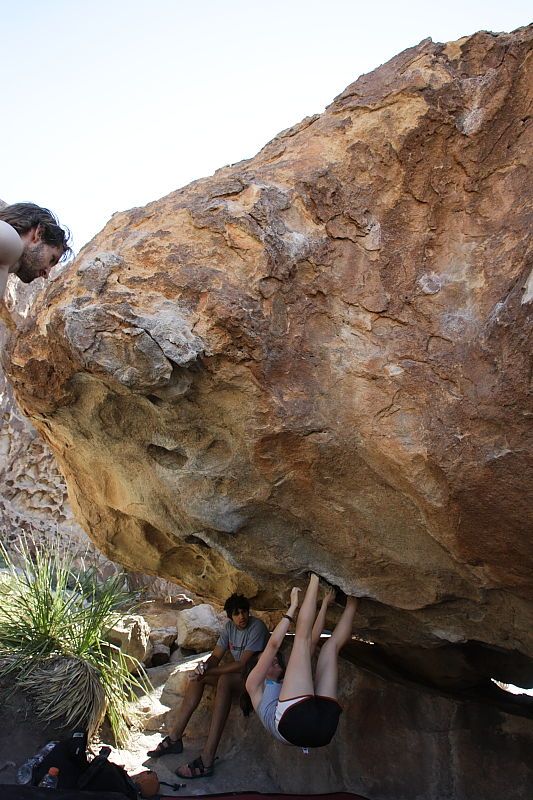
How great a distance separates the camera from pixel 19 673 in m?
4.71

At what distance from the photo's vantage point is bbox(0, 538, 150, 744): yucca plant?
181 inches

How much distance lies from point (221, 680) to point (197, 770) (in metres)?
0.52

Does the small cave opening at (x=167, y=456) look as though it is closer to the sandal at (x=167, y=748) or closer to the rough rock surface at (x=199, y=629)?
the sandal at (x=167, y=748)

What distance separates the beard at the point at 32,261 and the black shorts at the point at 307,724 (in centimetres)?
208

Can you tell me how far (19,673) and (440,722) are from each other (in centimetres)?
268

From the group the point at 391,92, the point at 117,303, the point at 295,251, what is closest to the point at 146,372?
the point at 117,303

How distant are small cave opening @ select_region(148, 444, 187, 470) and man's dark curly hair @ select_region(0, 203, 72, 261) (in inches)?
35.8

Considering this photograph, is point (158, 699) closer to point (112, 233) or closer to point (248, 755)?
point (248, 755)

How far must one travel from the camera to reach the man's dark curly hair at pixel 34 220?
2.48m

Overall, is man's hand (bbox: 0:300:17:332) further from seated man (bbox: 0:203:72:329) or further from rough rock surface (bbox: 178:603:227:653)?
rough rock surface (bbox: 178:603:227:653)

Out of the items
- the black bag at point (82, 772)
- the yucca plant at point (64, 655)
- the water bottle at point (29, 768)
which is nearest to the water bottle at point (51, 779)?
the black bag at point (82, 772)

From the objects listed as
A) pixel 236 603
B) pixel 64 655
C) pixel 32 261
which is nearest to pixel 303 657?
pixel 236 603

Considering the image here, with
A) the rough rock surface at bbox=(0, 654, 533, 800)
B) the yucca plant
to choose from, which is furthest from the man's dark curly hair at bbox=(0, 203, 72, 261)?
the yucca plant

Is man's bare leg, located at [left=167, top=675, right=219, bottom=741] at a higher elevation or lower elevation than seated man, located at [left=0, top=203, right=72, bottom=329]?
lower
